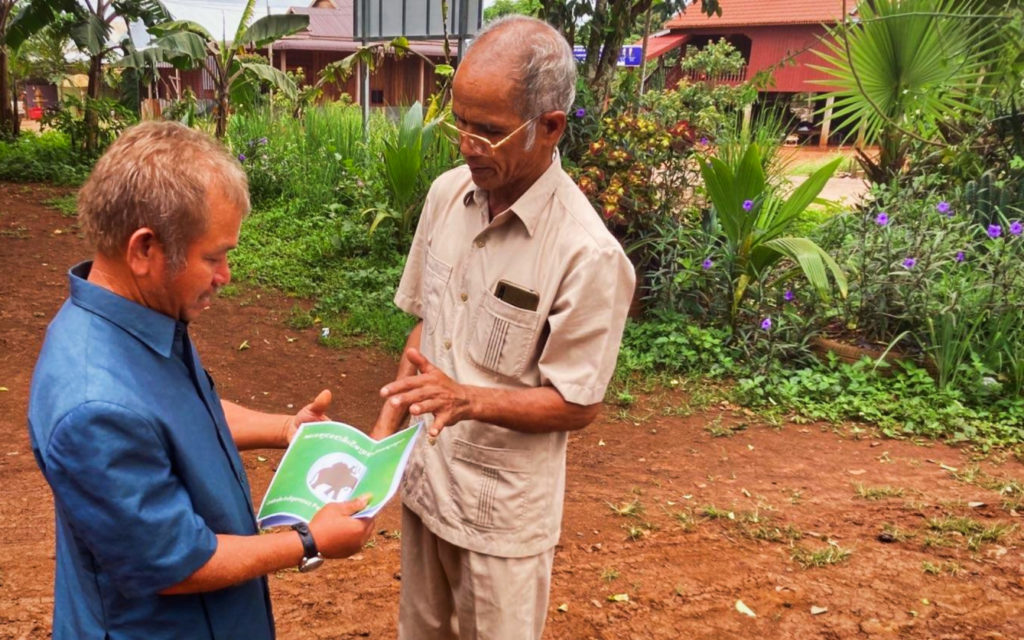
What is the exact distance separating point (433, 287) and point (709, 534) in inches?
85.2

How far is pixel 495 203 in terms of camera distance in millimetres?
1872

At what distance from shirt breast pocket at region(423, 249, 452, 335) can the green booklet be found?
0.45m

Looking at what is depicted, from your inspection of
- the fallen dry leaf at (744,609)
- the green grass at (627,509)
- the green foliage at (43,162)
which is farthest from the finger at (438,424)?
the green foliage at (43,162)

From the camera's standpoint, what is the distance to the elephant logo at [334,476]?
1.53 meters

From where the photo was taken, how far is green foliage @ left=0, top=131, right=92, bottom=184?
10258 mm

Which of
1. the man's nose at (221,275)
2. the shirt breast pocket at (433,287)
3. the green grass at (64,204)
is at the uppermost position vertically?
the man's nose at (221,275)

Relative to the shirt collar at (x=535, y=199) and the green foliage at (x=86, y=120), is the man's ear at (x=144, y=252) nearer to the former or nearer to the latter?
the shirt collar at (x=535, y=199)

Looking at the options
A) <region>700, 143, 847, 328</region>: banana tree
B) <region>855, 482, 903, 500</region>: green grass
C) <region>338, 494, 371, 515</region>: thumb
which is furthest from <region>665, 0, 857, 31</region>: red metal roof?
<region>338, 494, 371, 515</region>: thumb

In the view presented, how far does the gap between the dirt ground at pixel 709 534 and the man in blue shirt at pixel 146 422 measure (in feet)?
5.30

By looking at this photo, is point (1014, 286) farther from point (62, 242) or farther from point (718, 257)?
point (62, 242)

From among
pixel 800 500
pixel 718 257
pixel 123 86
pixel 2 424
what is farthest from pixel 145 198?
pixel 123 86

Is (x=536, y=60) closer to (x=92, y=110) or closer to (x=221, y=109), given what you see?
(x=221, y=109)

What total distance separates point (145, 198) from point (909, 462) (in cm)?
427

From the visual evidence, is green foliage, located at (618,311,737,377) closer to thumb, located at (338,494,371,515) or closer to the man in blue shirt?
thumb, located at (338,494,371,515)
